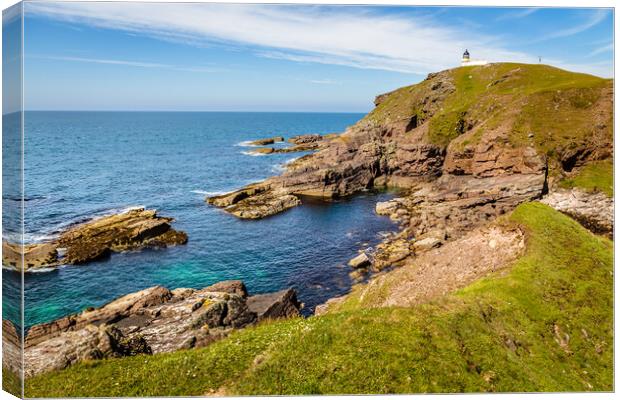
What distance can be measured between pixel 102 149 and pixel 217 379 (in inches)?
4748

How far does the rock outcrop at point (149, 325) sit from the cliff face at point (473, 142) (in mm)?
34991

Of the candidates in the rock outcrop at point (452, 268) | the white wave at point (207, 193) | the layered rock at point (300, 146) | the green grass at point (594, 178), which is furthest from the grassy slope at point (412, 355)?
the layered rock at point (300, 146)

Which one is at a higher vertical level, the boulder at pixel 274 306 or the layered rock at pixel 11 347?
the layered rock at pixel 11 347

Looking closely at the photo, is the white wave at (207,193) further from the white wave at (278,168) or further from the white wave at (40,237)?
the white wave at (40,237)

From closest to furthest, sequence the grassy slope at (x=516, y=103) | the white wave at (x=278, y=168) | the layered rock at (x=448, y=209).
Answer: the layered rock at (x=448, y=209) → the grassy slope at (x=516, y=103) → the white wave at (x=278, y=168)

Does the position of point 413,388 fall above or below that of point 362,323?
below

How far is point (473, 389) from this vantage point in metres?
16.0

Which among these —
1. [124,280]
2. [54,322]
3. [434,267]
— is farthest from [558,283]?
[124,280]

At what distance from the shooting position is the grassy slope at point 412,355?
52.1ft

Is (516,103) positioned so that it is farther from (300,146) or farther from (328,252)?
(300,146)

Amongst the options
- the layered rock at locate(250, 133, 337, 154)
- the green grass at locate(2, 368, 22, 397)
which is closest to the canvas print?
the green grass at locate(2, 368, 22, 397)

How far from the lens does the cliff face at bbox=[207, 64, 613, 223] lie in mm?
68250

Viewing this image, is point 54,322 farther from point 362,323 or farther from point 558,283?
point 558,283

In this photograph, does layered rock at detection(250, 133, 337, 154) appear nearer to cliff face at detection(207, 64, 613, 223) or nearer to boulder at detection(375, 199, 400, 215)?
cliff face at detection(207, 64, 613, 223)
